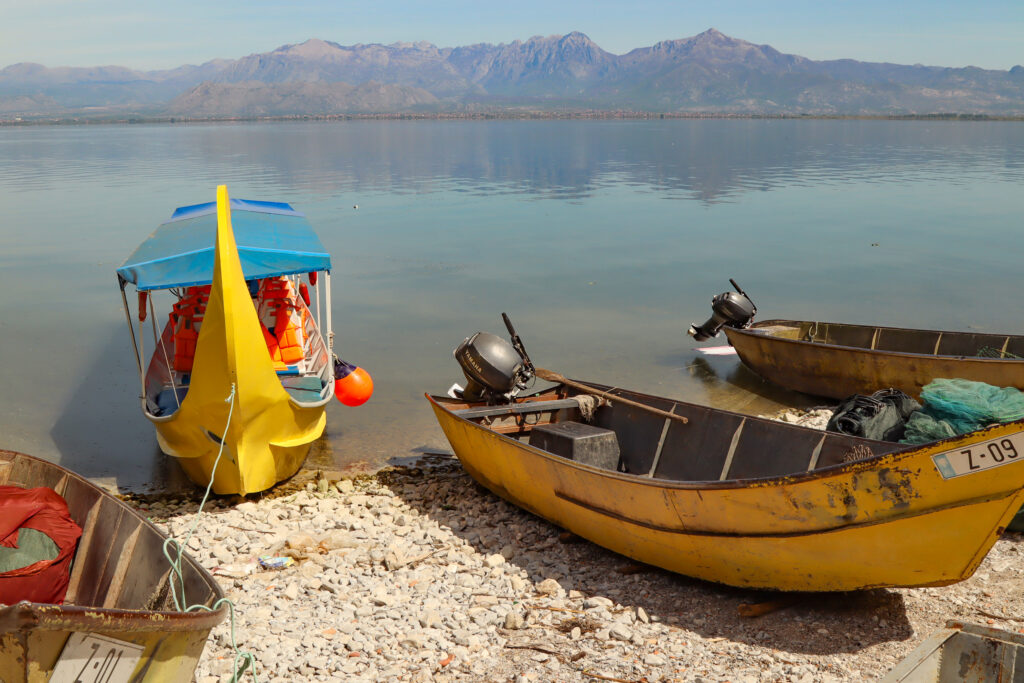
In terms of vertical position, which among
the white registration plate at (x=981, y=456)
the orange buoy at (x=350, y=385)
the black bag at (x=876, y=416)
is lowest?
the orange buoy at (x=350, y=385)

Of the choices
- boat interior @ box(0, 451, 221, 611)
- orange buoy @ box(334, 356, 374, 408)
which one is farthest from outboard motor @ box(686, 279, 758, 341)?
boat interior @ box(0, 451, 221, 611)

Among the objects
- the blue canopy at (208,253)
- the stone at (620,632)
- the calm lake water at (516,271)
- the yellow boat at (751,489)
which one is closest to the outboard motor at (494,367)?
the yellow boat at (751,489)

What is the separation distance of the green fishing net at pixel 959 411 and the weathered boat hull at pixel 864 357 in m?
2.94

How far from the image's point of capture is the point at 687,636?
263 inches

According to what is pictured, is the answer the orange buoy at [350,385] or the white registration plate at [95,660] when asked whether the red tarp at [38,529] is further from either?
the orange buoy at [350,385]

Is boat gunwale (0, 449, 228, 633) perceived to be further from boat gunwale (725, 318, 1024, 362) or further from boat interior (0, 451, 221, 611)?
boat gunwale (725, 318, 1024, 362)

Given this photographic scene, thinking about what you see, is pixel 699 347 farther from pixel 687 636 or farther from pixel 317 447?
pixel 687 636

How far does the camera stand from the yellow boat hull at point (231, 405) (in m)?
8.80

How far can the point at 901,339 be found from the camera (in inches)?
510

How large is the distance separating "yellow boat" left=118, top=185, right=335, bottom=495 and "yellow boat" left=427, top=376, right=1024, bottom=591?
198cm

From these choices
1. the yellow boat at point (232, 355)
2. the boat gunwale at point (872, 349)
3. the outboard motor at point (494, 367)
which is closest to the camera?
the yellow boat at point (232, 355)

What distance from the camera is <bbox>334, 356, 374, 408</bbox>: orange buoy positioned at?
12273mm

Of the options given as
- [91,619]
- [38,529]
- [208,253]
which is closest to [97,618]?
[91,619]

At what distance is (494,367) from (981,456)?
17.3 feet
